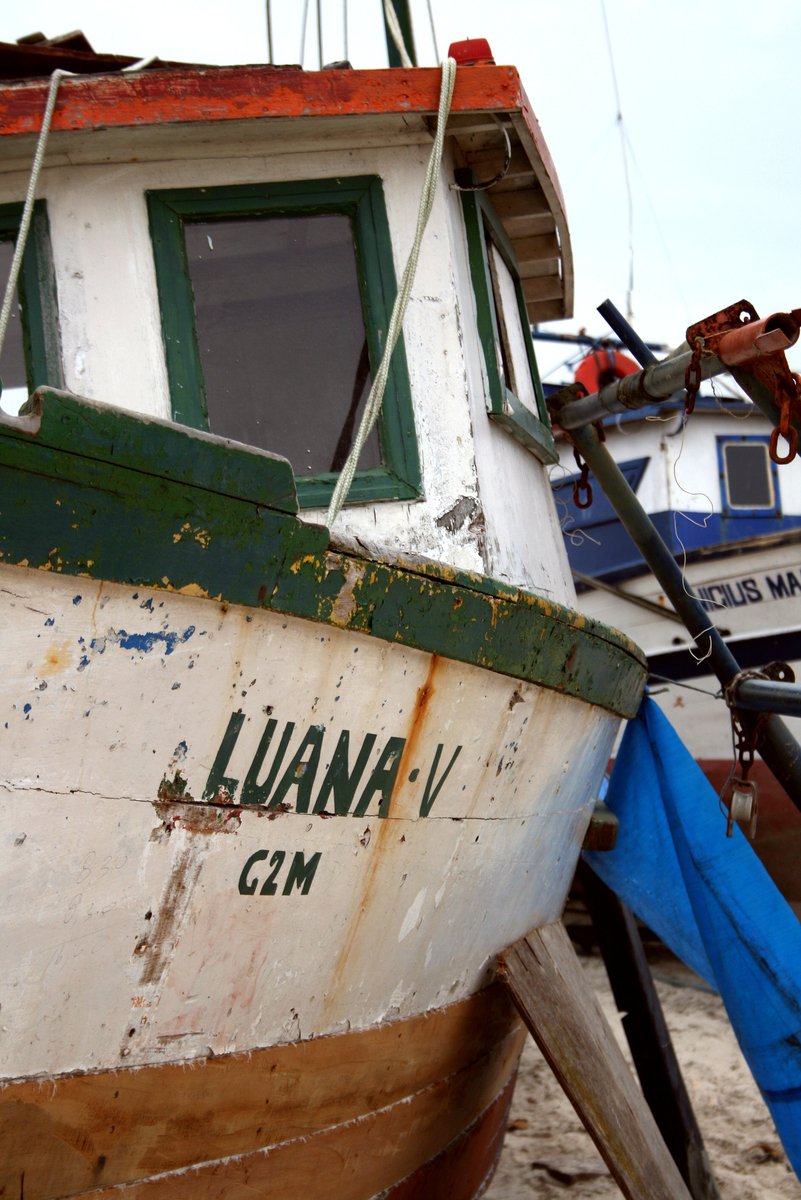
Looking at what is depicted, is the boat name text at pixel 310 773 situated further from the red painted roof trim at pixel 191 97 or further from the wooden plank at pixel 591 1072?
the red painted roof trim at pixel 191 97

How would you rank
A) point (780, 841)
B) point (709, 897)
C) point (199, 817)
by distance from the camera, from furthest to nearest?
point (780, 841) < point (709, 897) < point (199, 817)

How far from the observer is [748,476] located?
11234mm

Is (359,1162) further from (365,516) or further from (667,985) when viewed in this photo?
(667,985)

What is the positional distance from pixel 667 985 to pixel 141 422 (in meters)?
6.76

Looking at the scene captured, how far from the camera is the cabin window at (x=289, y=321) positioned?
322 centimetres

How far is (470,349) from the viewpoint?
3.44 meters

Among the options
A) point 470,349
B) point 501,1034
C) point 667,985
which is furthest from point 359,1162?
point 667,985

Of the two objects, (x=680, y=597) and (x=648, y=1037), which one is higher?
(x=680, y=597)

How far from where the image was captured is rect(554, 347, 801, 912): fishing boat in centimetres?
869

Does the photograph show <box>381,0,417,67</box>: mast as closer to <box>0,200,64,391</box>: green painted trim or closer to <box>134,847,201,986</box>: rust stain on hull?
<box>0,200,64,391</box>: green painted trim

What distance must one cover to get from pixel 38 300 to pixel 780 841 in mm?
6717

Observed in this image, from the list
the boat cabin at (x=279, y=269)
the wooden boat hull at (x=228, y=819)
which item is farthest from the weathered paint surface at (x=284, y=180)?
the wooden boat hull at (x=228, y=819)

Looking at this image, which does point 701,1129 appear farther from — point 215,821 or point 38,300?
point 38,300

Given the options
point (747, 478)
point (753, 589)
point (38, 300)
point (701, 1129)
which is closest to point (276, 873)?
point (38, 300)
